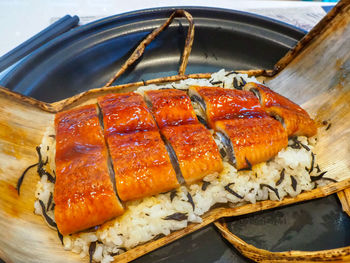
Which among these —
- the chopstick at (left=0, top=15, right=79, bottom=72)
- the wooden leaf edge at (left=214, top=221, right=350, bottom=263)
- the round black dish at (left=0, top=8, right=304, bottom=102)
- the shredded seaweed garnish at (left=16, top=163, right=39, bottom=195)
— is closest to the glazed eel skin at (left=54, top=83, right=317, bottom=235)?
the shredded seaweed garnish at (left=16, top=163, right=39, bottom=195)

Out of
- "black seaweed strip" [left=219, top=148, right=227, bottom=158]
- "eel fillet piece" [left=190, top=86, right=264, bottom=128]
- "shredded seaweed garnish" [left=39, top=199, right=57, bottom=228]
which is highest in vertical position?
"eel fillet piece" [left=190, top=86, right=264, bottom=128]

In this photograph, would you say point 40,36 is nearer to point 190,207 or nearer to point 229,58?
point 229,58

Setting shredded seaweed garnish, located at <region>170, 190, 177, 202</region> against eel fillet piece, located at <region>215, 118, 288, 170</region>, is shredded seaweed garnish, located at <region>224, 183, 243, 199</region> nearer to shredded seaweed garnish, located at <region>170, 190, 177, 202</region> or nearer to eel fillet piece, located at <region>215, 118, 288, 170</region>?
eel fillet piece, located at <region>215, 118, 288, 170</region>

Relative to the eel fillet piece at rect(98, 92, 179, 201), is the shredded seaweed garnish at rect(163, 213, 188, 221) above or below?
below

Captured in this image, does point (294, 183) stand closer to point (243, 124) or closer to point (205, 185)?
point (243, 124)

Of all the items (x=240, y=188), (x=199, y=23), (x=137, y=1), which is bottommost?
(x=240, y=188)

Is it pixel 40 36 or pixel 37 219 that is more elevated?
pixel 40 36

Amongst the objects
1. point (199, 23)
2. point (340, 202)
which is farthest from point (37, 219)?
point (199, 23)
